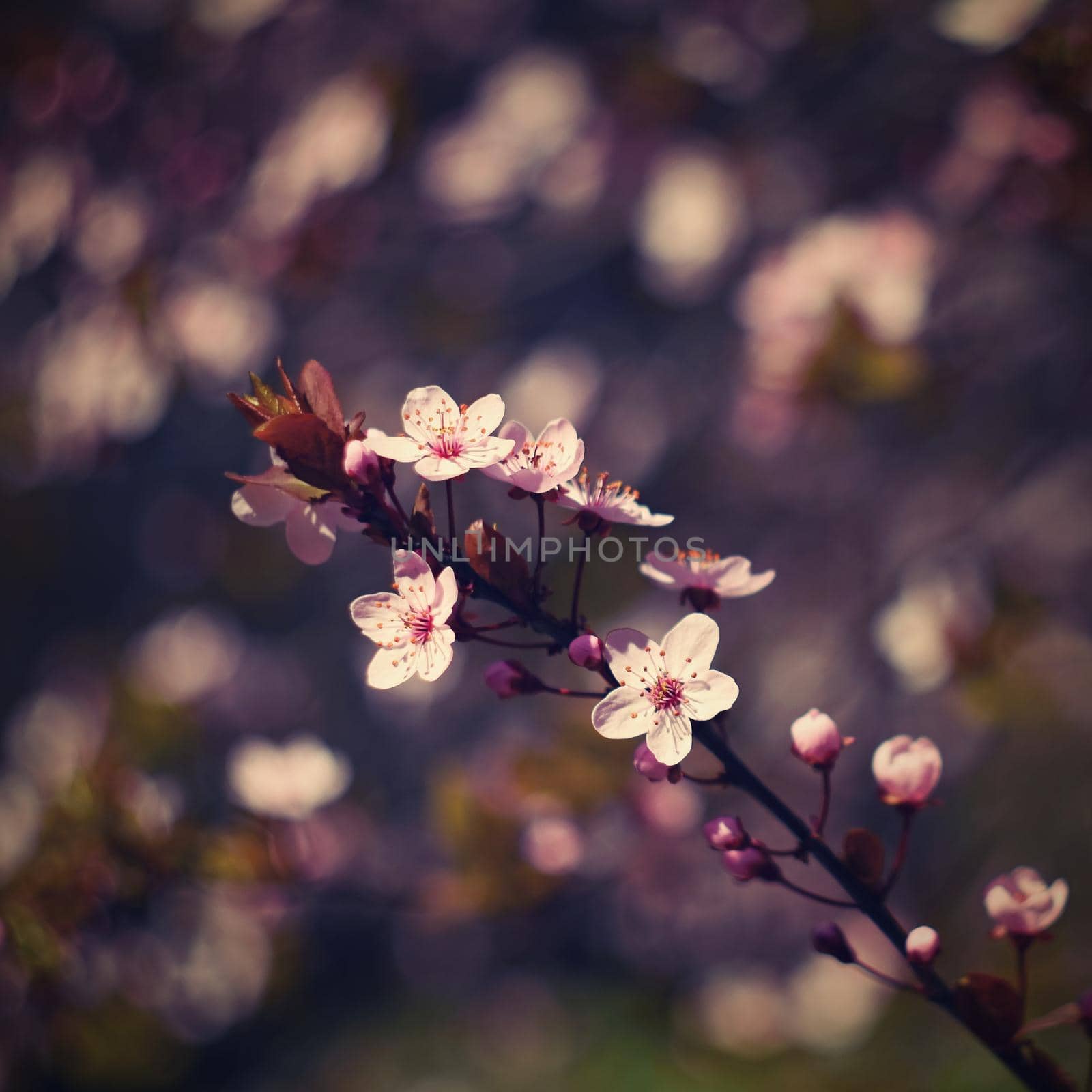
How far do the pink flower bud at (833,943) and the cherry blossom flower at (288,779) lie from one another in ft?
1.99

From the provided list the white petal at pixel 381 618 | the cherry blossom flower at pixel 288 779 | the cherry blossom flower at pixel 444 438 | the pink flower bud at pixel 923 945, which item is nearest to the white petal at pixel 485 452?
the cherry blossom flower at pixel 444 438

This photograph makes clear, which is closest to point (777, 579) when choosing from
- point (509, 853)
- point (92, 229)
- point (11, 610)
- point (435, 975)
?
point (509, 853)

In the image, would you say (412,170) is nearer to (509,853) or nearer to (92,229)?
(92,229)

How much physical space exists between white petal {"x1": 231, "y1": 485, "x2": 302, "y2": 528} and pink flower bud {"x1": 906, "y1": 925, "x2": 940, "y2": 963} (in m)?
0.43

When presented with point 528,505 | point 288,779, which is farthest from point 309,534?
point 528,505

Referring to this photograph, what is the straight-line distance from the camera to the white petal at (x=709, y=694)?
0.40 m

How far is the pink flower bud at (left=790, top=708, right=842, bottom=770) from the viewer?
0.43m

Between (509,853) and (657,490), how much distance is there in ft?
2.77

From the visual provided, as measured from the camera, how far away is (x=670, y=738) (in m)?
0.40

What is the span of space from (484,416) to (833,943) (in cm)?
38

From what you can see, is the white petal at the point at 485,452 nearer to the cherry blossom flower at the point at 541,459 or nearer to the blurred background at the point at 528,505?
the cherry blossom flower at the point at 541,459

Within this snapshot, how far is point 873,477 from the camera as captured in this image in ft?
4.54

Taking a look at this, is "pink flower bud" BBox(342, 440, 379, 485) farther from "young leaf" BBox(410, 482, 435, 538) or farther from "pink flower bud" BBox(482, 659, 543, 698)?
→ "pink flower bud" BBox(482, 659, 543, 698)

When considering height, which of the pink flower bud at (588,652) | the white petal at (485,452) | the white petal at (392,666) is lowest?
the white petal at (392,666)
